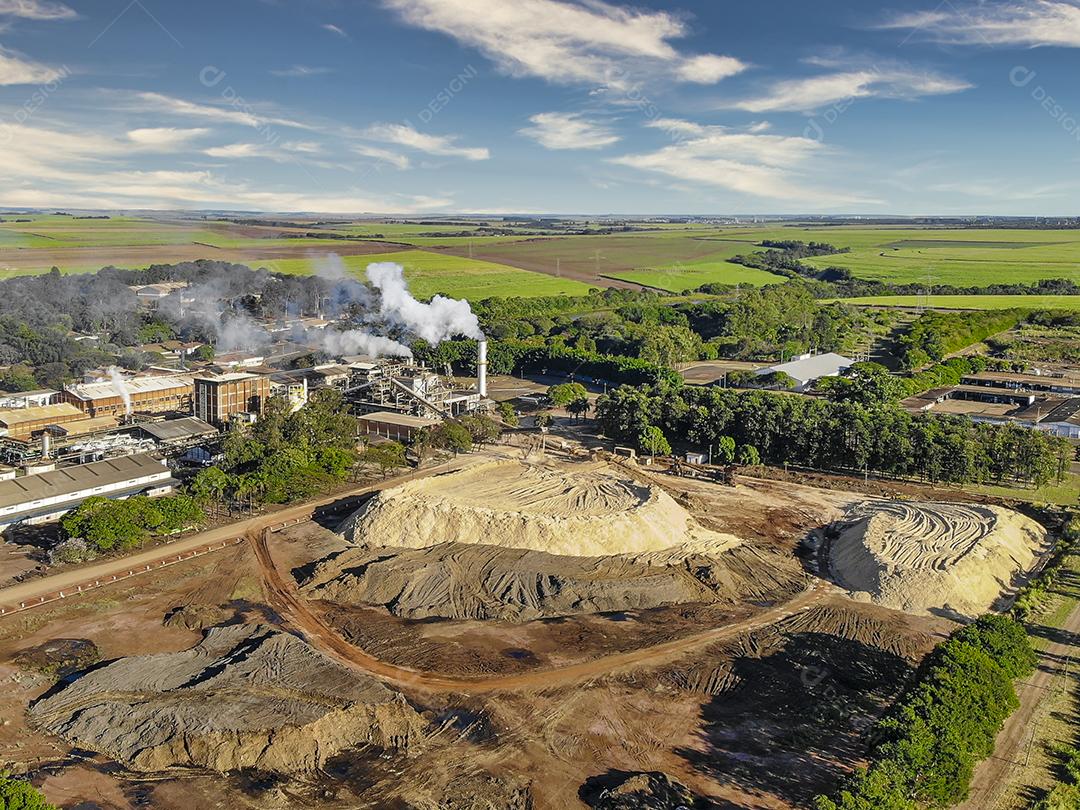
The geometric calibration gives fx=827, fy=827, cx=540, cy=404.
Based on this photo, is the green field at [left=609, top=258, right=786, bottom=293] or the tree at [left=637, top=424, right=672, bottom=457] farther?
the green field at [left=609, top=258, right=786, bottom=293]

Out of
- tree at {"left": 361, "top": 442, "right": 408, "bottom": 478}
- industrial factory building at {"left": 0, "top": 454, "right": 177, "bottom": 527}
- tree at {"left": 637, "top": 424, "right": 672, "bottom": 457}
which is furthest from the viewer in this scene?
tree at {"left": 637, "top": 424, "right": 672, "bottom": 457}

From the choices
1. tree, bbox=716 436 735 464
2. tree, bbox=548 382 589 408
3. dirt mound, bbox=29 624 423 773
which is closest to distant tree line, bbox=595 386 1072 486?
tree, bbox=716 436 735 464

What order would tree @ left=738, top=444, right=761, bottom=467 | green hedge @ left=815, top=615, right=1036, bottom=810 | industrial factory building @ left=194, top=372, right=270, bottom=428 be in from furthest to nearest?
industrial factory building @ left=194, top=372, right=270, bottom=428 → tree @ left=738, top=444, right=761, bottom=467 → green hedge @ left=815, top=615, right=1036, bottom=810

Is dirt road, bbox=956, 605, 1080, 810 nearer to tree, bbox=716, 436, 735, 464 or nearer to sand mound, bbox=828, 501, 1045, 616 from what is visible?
sand mound, bbox=828, 501, 1045, 616

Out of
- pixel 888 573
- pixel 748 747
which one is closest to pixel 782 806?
pixel 748 747

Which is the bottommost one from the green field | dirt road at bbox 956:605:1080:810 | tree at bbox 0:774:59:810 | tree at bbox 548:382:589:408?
dirt road at bbox 956:605:1080:810

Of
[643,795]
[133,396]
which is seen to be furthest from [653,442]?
[133,396]

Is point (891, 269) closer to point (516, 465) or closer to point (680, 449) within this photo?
point (680, 449)

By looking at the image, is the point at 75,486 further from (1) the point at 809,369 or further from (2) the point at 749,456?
(1) the point at 809,369
